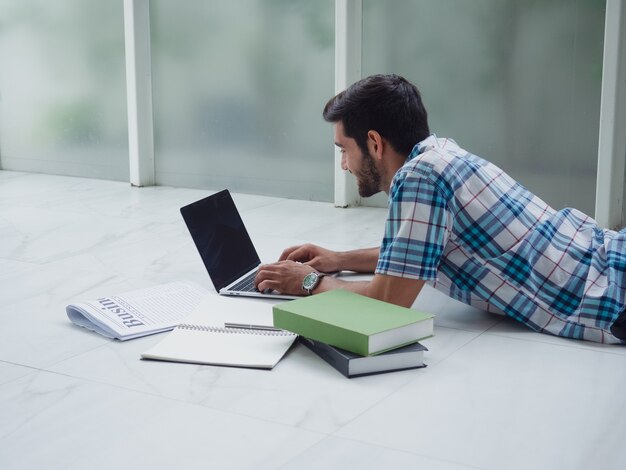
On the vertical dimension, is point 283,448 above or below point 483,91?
below

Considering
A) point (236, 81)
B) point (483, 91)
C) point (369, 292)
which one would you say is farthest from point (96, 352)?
point (236, 81)

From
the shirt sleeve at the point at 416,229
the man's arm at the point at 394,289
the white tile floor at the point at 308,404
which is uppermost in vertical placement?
the shirt sleeve at the point at 416,229

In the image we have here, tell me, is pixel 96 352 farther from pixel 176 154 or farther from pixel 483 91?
pixel 176 154

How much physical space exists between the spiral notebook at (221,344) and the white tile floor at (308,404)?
3 centimetres

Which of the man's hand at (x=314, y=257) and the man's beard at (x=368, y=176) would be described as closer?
the man's beard at (x=368, y=176)

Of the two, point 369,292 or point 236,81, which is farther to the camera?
point 236,81

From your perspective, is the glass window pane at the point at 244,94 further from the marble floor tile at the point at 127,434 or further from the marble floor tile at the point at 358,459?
the marble floor tile at the point at 358,459

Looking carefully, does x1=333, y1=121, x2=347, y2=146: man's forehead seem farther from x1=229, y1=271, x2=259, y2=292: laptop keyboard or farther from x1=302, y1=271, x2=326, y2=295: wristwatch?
x1=229, y1=271, x2=259, y2=292: laptop keyboard

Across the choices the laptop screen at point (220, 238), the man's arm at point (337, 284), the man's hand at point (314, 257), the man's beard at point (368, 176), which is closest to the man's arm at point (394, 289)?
the man's arm at point (337, 284)

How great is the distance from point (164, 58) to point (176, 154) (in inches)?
23.5

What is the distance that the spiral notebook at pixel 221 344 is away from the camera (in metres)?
2.27

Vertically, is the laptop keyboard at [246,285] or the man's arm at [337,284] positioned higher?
the man's arm at [337,284]

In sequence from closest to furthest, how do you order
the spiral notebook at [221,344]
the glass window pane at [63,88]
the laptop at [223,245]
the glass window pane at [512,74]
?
the spiral notebook at [221,344] < the laptop at [223,245] < the glass window pane at [512,74] < the glass window pane at [63,88]

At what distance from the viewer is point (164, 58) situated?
558 centimetres
